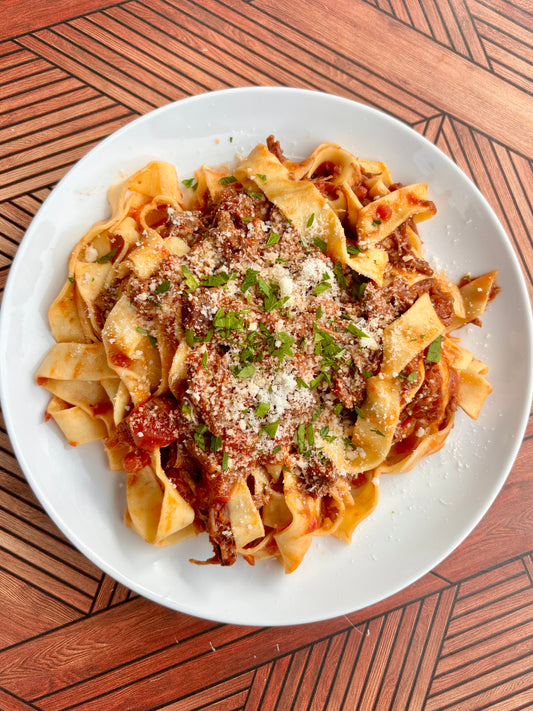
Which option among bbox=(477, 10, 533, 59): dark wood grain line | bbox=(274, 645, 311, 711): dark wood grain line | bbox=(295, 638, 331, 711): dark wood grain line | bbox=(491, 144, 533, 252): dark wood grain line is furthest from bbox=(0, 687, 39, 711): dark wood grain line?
bbox=(477, 10, 533, 59): dark wood grain line

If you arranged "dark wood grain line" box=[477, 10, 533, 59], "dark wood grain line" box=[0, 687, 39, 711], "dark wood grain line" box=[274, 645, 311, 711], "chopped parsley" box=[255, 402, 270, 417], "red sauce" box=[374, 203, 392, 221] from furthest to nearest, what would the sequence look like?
"dark wood grain line" box=[477, 10, 533, 59] < "dark wood grain line" box=[274, 645, 311, 711] < "dark wood grain line" box=[0, 687, 39, 711] < "red sauce" box=[374, 203, 392, 221] < "chopped parsley" box=[255, 402, 270, 417]

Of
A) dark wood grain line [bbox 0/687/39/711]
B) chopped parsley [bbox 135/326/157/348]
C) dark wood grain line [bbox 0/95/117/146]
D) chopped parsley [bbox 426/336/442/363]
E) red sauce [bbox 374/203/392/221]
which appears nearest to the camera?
chopped parsley [bbox 135/326/157/348]

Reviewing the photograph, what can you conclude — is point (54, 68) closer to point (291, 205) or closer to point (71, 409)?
point (291, 205)

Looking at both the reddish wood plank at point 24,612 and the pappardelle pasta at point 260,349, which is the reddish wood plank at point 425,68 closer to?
the pappardelle pasta at point 260,349

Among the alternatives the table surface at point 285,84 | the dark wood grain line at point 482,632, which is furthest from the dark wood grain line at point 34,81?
the dark wood grain line at point 482,632

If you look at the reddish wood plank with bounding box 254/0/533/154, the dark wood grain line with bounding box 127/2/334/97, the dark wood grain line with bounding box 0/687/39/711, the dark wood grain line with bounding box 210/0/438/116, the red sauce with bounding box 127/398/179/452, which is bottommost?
the dark wood grain line with bounding box 0/687/39/711

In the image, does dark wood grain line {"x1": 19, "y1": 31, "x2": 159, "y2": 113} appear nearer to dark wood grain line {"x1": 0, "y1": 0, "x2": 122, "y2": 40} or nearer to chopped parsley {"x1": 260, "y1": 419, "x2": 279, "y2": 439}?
dark wood grain line {"x1": 0, "y1": 0, "x2": 122, "y2": 40}
